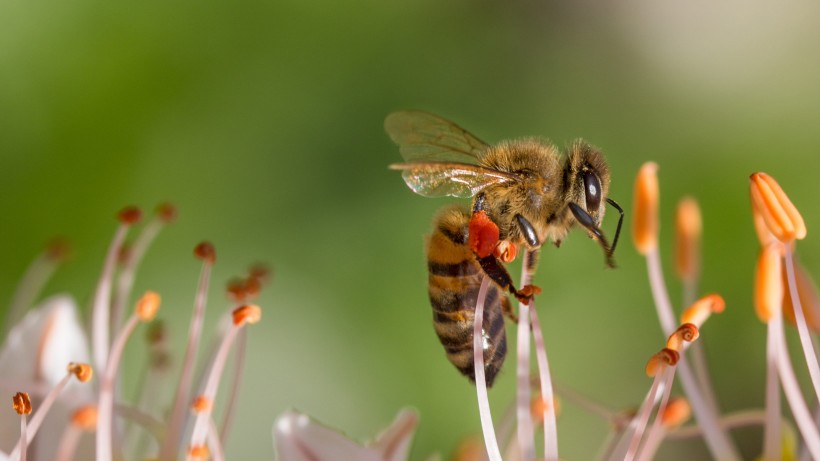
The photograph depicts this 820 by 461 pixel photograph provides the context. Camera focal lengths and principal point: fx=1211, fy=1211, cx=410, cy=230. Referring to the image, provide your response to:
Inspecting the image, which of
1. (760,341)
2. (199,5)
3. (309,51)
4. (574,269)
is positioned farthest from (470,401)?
(199,5)

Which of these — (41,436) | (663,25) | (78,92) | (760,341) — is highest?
(663,25)

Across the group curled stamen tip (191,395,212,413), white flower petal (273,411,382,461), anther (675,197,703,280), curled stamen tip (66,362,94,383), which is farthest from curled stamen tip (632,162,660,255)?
curled stamen tip (66,362,94,383)

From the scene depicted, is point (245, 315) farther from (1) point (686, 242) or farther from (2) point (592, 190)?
(1) point (686, 242)

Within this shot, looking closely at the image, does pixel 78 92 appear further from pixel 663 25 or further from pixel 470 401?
pixel 663 25

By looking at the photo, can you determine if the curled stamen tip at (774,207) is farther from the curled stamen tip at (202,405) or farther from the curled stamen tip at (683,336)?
the curled stamen tip at (202,405)

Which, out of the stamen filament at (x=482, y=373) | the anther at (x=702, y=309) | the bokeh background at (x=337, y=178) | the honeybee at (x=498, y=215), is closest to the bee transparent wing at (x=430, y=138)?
the honeybee at (x=498, y=215)

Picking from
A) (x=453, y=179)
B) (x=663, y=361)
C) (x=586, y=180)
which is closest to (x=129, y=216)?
(x=453, y=179)
